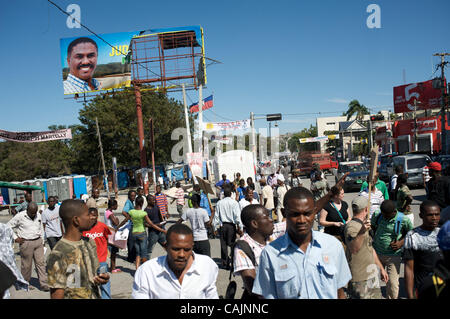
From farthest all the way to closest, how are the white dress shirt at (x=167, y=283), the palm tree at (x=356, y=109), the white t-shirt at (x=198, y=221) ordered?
the palm tree at (x=356, y=109)
the white t-shirt at (x=198, y=221)
the white dress shirt at (x=167, y=283)

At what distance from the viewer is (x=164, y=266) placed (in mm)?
2881

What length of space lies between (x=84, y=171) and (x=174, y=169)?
39.3ft

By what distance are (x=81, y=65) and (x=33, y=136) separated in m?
13.8

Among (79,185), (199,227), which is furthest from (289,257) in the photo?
(79,185)

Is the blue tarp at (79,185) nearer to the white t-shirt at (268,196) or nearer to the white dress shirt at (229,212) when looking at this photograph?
the white t-shirt at (268,196)

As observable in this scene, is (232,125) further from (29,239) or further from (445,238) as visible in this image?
(445,238)

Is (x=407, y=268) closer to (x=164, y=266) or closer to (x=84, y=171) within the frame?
(x=164, y=266)

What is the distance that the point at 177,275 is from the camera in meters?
2.90

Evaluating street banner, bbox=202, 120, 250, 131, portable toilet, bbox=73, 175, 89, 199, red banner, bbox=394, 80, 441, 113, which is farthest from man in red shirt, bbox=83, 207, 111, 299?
red banner, bbox=394, 80, 441, 113

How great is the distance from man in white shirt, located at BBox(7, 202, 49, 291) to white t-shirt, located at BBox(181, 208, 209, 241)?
2.82m

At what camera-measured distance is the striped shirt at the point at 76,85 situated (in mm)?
34031

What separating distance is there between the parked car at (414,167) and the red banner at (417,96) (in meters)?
32.3

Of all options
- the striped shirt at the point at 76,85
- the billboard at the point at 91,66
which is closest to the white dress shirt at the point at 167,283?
the billboard at the point at 91,66
